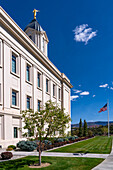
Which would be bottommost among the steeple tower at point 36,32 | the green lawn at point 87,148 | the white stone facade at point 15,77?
the green lawn at point 87,148

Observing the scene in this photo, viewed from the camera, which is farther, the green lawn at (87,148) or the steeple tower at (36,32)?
the steeple tower at (36,32)

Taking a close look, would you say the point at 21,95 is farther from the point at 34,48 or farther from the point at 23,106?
the point at 34,48

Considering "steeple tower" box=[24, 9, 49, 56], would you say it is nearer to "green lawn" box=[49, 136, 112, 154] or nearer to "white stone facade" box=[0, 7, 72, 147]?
"white stone facade" box=[0, 7, 72, 147]

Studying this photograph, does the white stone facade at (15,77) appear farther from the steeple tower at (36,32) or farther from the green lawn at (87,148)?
the green lawn at (87,148)

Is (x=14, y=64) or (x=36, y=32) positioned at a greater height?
(x=36, y=32)

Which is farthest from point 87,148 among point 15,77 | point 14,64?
point 14,64

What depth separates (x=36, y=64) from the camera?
116 ft

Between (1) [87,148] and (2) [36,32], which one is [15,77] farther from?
(2) [36,32]

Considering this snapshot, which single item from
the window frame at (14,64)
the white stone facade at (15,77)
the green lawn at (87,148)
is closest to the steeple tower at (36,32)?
the white stone facade at (15,77)

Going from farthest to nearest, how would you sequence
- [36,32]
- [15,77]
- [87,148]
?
[36,32] < [15,77] < [87,148]

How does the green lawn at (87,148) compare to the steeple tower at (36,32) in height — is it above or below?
below

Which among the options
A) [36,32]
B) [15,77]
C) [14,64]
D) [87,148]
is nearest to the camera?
[87,148]

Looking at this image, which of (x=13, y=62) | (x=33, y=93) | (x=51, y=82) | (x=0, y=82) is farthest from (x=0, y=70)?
(x=51, y=82)

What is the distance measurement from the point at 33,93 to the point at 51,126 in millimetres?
19560
